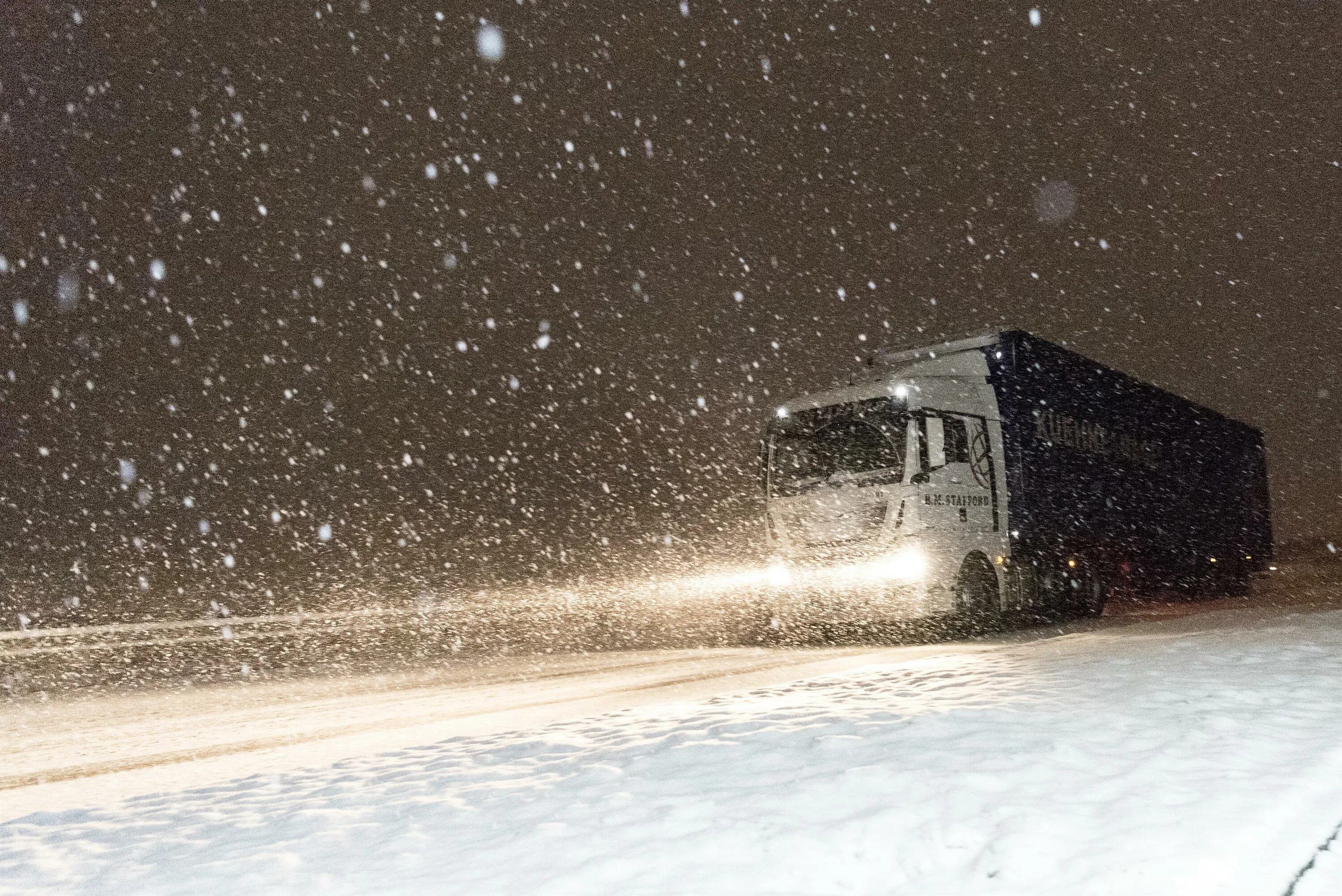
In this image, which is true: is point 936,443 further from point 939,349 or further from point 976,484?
point 939,349

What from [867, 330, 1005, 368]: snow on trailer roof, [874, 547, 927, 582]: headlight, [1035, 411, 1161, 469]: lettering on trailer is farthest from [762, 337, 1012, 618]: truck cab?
[1035, 411, 1161, 469]: lettering on trailer

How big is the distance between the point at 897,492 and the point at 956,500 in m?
0.98

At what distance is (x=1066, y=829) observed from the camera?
3.27 meters

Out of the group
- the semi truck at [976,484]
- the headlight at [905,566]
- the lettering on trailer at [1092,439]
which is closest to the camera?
the headlight at [905,566]

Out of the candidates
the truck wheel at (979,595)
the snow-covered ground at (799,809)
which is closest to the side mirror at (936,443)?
the truck wheel at (979,595)

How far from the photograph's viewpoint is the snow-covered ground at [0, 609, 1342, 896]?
309 centimetres

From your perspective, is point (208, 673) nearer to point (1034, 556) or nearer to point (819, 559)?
point (819, 559)

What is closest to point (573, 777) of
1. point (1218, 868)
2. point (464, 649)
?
point (1218, 868)

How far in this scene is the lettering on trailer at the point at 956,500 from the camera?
39.3ft

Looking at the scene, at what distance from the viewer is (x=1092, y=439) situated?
15961mm

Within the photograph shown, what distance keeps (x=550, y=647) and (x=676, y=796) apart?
1089cm

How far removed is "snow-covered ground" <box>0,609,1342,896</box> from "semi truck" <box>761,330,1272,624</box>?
6210 millimetres

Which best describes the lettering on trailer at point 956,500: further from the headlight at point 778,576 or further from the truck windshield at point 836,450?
the headlight at point 778,576

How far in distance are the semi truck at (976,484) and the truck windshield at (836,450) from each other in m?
0.02
